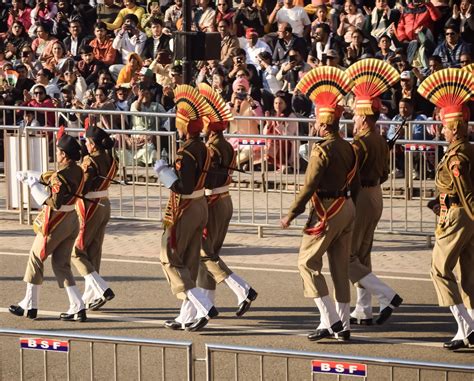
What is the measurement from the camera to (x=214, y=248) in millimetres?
13422

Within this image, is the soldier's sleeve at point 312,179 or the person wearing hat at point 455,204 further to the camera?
the soldier's sleeve at point 312,179

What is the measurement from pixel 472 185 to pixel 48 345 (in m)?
4.47

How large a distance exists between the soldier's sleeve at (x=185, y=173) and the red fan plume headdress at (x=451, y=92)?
2.01 meters

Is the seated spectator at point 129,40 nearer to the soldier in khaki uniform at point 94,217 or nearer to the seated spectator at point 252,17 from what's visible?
the seated spectator at point 252,17

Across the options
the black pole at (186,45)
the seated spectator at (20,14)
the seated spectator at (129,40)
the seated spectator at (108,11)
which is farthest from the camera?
the seated spectator at (20,14)

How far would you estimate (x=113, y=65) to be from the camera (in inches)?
964

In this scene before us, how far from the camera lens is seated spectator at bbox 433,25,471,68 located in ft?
68.8

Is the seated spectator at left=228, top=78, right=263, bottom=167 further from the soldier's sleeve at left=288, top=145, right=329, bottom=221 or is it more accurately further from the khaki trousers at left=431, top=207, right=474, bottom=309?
the khaki trousers at left=431, top=207, right=474, bottom=309

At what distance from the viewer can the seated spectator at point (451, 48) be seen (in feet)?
68.8

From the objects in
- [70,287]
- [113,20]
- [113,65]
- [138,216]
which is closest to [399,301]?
[70,287]

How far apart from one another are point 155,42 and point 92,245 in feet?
37.0

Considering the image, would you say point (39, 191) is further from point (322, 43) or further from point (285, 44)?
point (285, 44)

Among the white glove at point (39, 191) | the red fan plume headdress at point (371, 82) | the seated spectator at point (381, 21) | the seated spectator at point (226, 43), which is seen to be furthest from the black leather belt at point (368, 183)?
the seated spectator at point (226, 43)

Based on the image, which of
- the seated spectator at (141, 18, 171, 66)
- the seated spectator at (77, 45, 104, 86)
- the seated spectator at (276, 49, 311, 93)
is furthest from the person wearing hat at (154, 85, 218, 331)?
the seated spectator at (141, 18, 171, 66)
